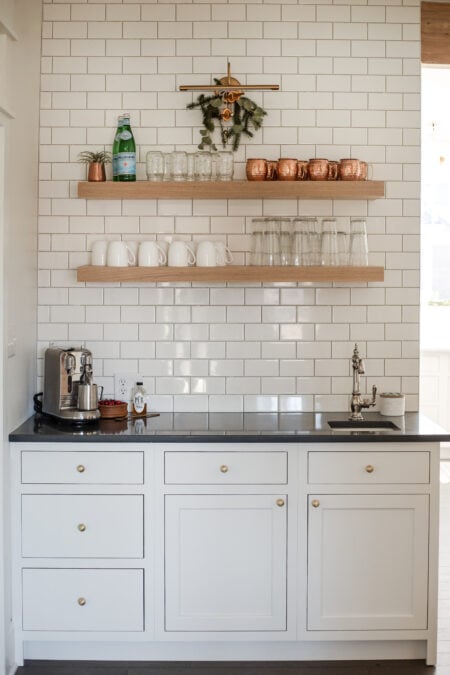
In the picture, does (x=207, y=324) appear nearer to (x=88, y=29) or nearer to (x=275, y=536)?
(x=275, y=536)

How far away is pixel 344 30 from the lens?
13.7 feet

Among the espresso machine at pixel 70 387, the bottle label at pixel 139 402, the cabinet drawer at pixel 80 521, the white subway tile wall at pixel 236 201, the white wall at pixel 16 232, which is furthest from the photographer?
the white subway tile wall at pixel 236 201

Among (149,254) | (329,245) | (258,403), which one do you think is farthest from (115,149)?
(258,403)

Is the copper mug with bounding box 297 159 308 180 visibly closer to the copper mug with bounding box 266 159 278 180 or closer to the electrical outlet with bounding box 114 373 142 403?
the copper mug with bounding box 266 159 278 180

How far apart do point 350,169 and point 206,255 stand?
2.59 ft

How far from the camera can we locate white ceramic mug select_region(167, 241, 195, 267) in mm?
3979

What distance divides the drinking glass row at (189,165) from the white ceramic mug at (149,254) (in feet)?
1.02

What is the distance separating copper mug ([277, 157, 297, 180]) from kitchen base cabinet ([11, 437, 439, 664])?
4.17ft

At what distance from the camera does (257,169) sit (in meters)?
4.00

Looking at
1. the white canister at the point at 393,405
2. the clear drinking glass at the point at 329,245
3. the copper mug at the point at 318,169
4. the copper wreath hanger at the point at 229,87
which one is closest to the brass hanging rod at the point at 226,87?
the copper wreath hanger at the point at 229,87

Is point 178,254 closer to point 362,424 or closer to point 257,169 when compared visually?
point 257,169

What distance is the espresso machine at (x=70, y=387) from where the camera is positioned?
12.6 feet

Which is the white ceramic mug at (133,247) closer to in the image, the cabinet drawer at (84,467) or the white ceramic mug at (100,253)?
the white ceramic mug at (100,253)

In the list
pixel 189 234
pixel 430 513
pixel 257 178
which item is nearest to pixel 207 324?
pixel 189 234
